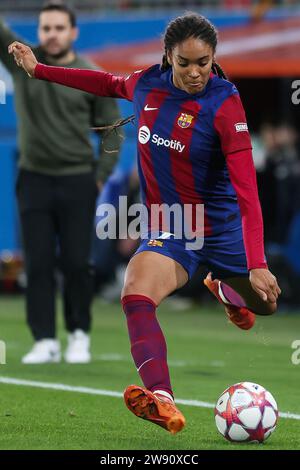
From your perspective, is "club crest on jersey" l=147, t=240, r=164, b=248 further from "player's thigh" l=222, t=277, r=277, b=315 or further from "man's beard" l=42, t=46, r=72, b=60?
"man's beard" l=42, t=46, r=72, b=60

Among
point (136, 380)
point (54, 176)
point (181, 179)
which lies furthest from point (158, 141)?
point (54, 176)

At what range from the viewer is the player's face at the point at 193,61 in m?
6.70

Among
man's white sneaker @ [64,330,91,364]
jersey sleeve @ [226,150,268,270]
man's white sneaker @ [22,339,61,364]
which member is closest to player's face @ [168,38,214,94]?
jersey sleeve @ [226,150,268,270]

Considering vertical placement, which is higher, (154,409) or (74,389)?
(154,409)

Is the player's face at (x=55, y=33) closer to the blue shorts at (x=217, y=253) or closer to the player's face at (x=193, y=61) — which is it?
the blue shorts at (x=217, y=253)

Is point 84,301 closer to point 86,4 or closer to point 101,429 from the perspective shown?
point 101,429

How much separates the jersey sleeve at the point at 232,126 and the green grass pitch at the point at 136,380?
56.5 inches

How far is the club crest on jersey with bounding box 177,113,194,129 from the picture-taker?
689cm

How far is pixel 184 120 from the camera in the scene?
691 centimetres

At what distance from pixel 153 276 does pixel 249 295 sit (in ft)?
3.02

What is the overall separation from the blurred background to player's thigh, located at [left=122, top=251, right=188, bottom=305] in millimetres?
8702

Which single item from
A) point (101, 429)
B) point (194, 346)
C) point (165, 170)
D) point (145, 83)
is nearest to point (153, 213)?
point (165, 170)

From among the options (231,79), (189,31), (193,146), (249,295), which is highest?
(189,31)

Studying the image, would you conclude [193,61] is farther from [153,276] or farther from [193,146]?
[153,276]
